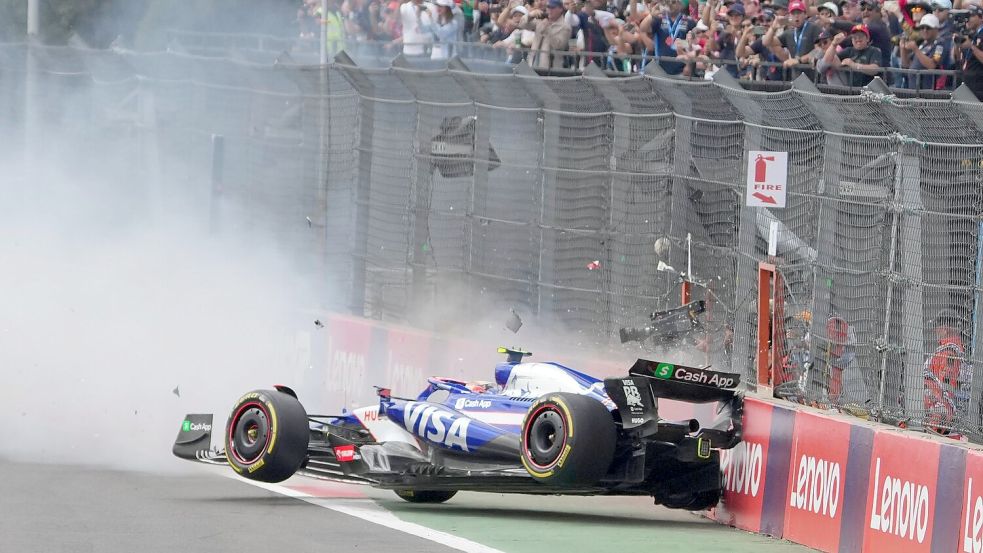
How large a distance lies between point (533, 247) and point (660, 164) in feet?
5.83

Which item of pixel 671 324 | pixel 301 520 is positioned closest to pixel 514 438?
pixel 301 520

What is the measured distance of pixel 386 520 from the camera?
10.4 m

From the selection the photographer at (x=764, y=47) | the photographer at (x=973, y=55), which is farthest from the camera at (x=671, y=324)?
the photographer at (x=764, y=47)

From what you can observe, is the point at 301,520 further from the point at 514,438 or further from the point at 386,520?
the point at 514,438

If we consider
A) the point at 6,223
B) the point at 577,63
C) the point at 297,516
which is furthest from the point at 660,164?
the point at 6,223

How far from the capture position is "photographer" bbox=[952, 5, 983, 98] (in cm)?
1350

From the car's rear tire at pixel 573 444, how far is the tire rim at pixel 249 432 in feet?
→ 5.89

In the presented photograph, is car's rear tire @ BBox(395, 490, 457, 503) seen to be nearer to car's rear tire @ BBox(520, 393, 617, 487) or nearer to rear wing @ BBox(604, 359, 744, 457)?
car's rear tire @ BBox(520, 393, 617, 487)

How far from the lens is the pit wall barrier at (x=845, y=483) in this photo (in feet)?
28.6

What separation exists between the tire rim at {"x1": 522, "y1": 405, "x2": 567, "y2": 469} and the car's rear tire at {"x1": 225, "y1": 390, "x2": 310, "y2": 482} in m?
1.59

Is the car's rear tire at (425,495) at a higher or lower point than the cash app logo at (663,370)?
lower

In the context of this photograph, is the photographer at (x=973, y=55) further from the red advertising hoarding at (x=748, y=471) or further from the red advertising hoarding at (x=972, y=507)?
the red advertising hoarding at (x=972, y=507)

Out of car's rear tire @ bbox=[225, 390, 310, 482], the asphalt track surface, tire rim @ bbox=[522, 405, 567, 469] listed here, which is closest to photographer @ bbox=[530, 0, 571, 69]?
the asphalt track surface

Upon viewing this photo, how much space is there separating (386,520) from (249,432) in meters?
1.31
